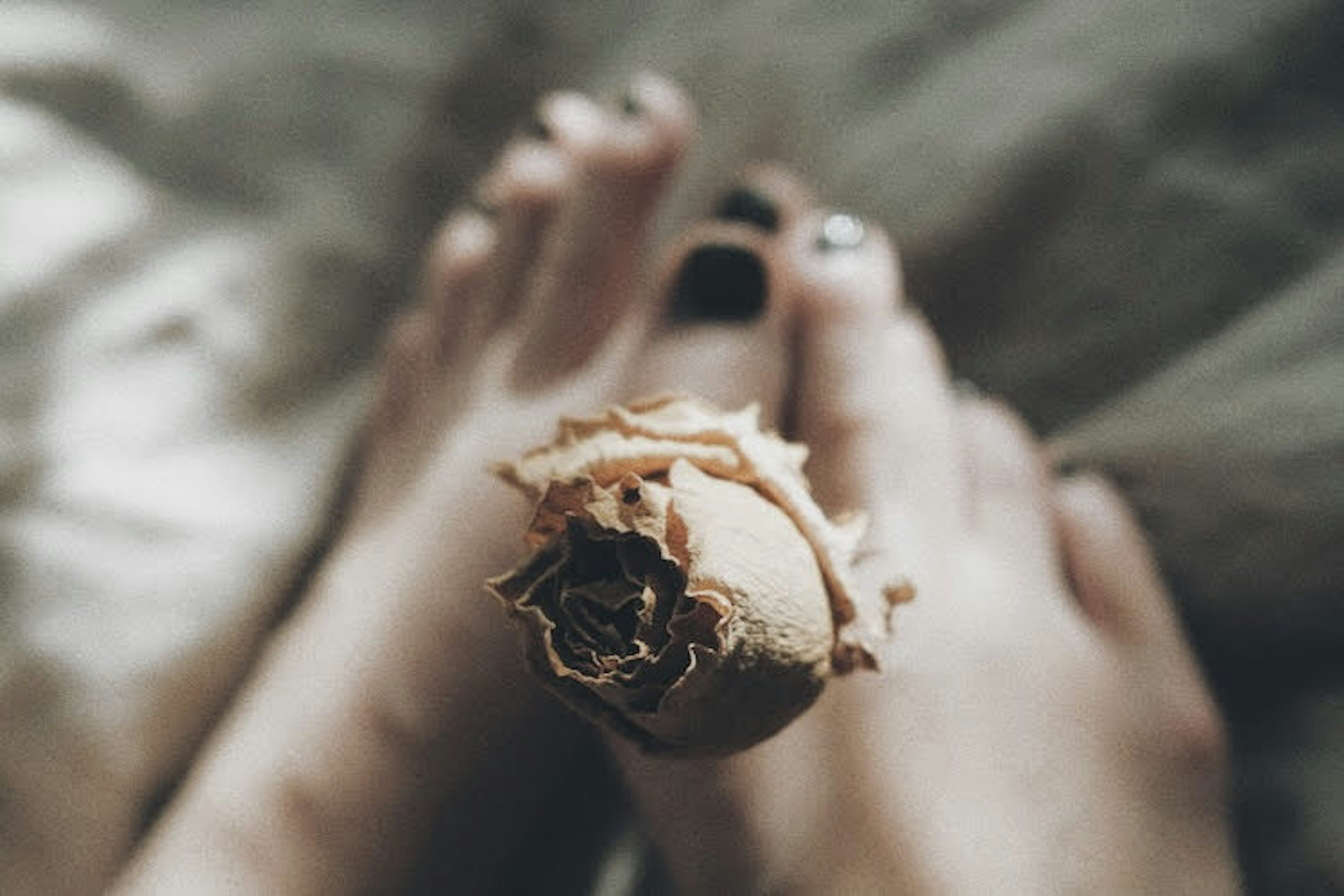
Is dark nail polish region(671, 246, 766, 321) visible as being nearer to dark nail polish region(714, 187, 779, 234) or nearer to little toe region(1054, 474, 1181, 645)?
dark nail polish region(714, 187, 779, 234)

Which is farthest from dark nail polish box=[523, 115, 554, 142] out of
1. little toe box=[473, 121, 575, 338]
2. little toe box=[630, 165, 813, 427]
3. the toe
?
the toe

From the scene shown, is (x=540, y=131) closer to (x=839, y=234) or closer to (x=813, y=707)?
(x=839, y=234)

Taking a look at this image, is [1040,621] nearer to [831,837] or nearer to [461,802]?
[831,837]

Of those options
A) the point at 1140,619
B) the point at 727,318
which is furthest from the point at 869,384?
the point at 1140,619

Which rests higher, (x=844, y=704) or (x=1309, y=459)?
(x=1309, y=459)

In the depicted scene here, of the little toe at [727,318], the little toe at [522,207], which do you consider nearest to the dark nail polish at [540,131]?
the little toe at [522,207]

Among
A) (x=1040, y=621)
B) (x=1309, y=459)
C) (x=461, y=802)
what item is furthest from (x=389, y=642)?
(x=1309, y=459)
